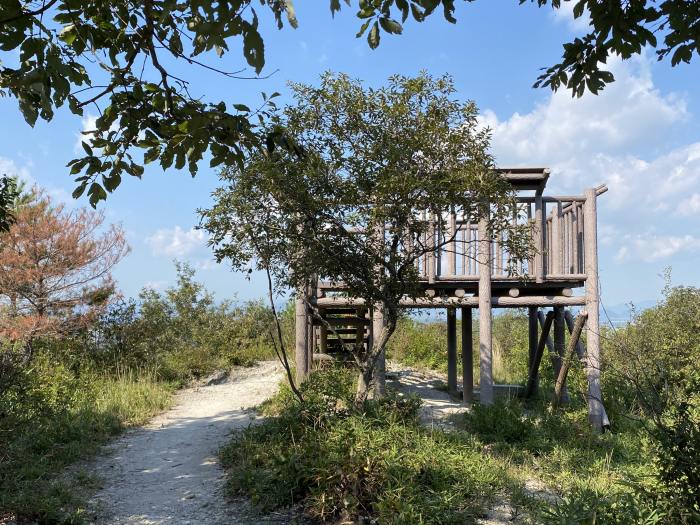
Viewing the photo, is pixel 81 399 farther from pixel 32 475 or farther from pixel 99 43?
pixel 99 43

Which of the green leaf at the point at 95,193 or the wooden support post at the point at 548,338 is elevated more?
the green leaf at the point at 95,193

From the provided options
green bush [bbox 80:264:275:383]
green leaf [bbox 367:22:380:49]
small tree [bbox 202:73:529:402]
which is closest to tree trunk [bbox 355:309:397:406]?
small tree [bbox 202:73:529:402]

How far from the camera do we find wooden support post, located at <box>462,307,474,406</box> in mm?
9841

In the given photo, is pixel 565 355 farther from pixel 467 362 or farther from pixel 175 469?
pixel 175 469

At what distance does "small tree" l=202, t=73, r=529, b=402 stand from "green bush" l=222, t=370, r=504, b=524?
48cm

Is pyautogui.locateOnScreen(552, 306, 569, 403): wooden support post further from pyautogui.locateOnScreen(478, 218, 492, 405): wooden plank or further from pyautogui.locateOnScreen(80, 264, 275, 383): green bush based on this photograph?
pyautogui.locateOnScreen(80, 264, 275, 383): green bush

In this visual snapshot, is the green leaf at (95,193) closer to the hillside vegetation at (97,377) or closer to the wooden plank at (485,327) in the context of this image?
the hillside vegetation at (97,377)

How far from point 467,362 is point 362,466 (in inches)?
223

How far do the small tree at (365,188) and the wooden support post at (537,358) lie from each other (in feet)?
14.7

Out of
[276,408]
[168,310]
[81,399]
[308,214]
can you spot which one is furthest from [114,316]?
[308,214]

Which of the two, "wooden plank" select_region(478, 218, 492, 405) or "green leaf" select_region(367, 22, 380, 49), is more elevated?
"green leaf" select_region(367, 22, 380, 49)

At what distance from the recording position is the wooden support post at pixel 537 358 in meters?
9.95

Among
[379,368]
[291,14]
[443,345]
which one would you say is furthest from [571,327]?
[291,14]

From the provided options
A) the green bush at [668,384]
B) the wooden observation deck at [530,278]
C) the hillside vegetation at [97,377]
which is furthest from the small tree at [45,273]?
the green bush at [668,384]
